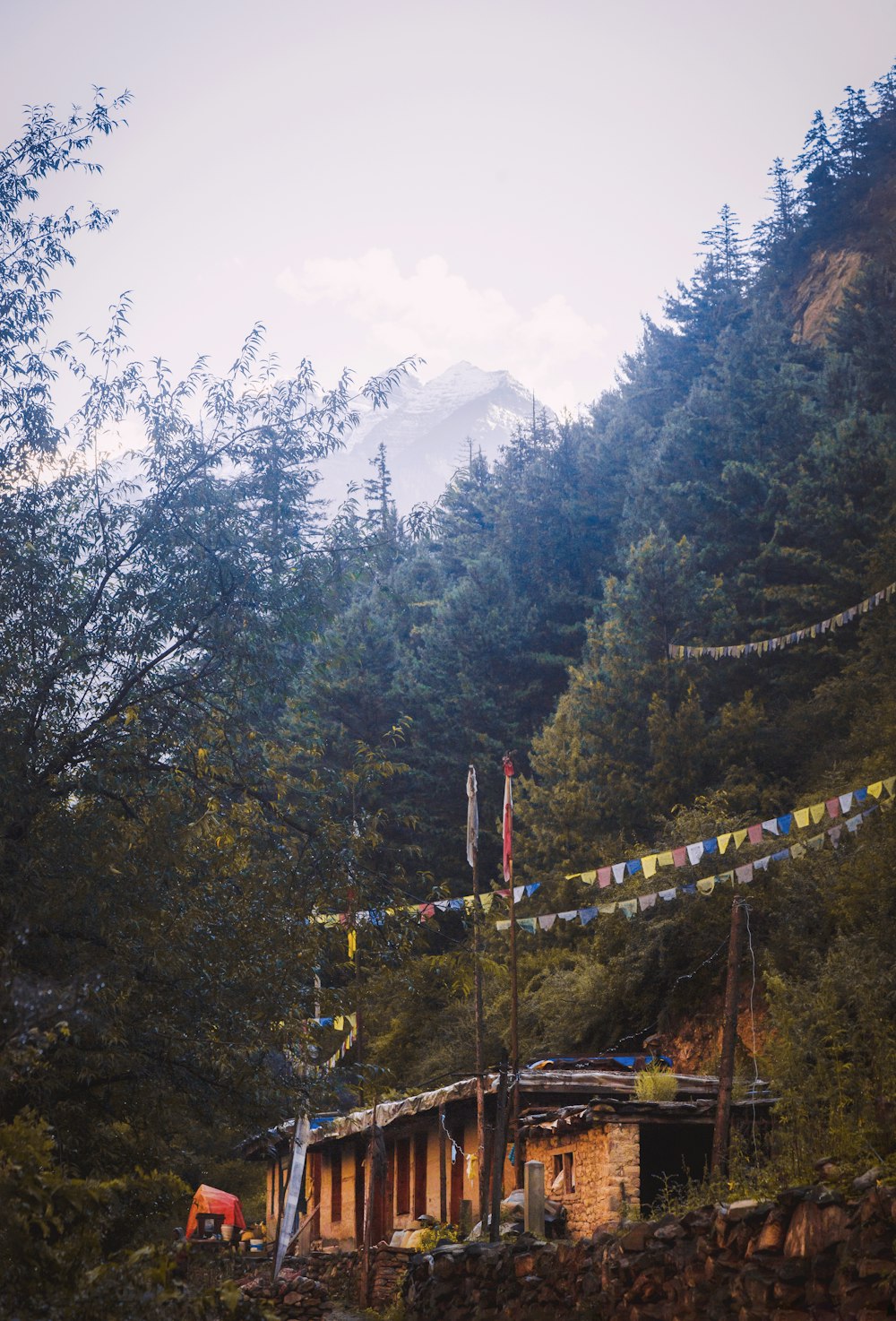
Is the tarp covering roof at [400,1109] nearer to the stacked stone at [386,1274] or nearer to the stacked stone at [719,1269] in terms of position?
the stacked stone at [386,1274]

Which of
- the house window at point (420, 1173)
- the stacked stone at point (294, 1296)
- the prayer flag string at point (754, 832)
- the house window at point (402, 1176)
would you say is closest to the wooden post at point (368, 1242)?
the stacked stone at point (294, 1296)

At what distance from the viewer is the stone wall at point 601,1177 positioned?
62.3ft

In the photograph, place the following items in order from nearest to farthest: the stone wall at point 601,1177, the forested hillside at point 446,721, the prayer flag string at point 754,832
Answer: the forested hillside at point 446,721 < the stone wall at point 601,1177 < the prayer flag string at point 754,832

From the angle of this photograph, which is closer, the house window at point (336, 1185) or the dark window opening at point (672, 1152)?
the dark window opening at point (672, 1152)

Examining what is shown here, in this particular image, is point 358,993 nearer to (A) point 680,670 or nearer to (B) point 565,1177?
(B) point 565,1177

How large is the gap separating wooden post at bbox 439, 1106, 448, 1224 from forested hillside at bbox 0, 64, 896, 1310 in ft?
9.36

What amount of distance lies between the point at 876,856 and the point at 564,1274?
41.8 ft

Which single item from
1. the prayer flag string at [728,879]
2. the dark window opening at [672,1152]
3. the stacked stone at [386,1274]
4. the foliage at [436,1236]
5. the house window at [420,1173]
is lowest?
the stacked stone at [386,1274]

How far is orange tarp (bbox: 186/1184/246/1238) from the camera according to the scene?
2997cm

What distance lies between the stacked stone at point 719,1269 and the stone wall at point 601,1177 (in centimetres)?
372

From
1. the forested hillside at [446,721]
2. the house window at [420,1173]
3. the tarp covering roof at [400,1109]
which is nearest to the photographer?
the forested hillside at [446,721]

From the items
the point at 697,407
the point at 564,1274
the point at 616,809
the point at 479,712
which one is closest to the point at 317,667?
the point at 564,1274

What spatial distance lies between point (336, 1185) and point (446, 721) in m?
19.2

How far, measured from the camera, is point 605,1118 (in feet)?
62.9
